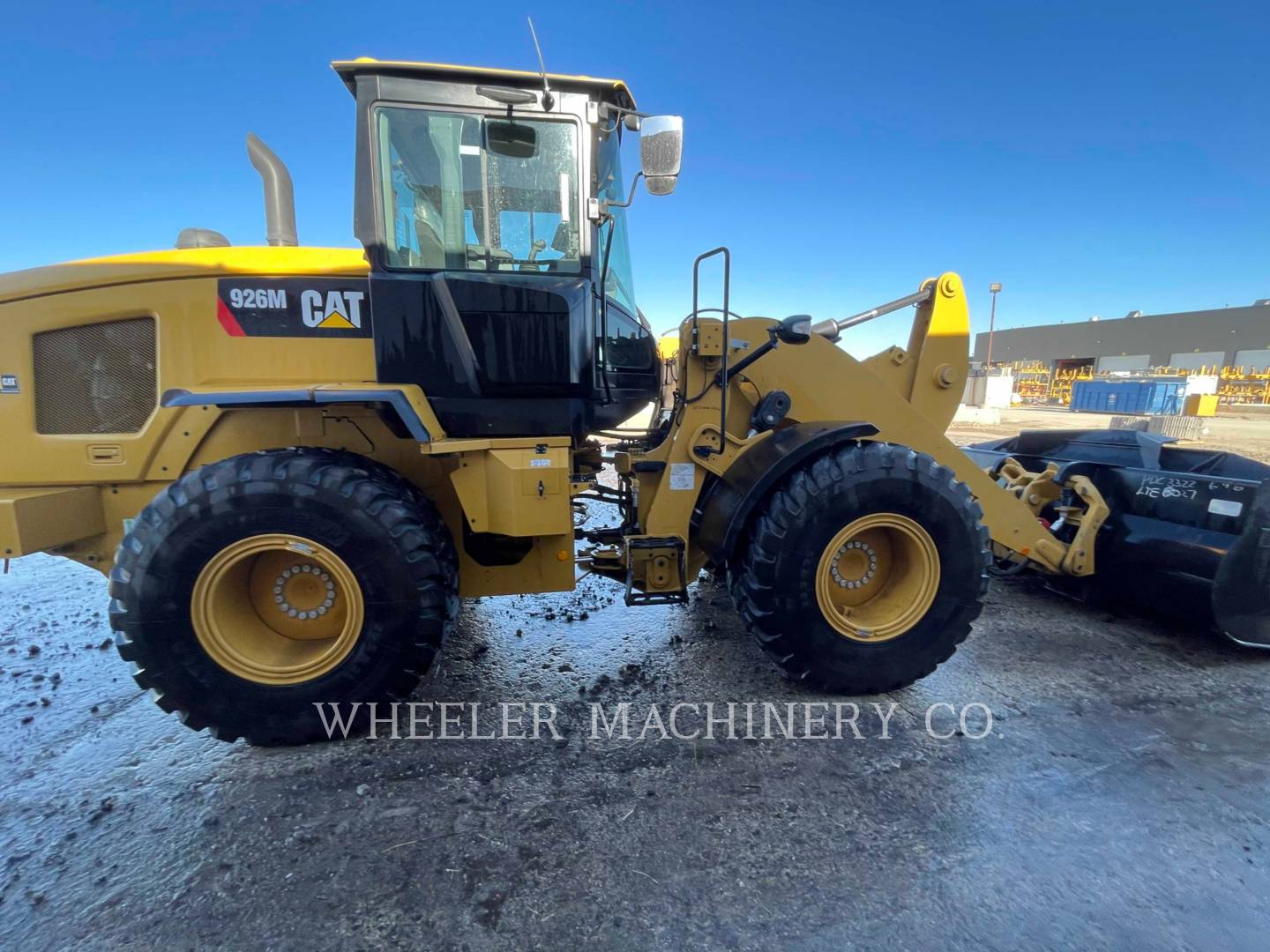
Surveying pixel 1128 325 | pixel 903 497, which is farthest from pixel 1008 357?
pixel 903 497

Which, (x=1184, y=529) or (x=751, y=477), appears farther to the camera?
(x=1184, y=529)

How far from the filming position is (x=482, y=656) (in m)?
3.23

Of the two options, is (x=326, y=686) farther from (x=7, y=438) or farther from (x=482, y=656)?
(x=7, y=438)

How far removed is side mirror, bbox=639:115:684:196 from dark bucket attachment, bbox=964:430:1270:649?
3278 millimetres

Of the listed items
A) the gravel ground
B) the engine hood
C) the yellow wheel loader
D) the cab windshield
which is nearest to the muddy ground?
the gravel ground

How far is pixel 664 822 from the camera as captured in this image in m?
2.01

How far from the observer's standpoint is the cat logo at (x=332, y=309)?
8.41 ft

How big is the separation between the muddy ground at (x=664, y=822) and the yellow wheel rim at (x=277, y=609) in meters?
0.38

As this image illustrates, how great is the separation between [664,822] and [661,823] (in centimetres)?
1

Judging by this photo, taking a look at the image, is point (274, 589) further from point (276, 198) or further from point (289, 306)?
point (276, 198)

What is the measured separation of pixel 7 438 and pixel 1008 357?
221ft

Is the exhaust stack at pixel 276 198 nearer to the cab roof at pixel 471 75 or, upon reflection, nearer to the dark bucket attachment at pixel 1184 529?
the cab roof at pixel 471 75

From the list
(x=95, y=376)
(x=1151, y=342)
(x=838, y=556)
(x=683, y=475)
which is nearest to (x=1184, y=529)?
(x=838, y=556)

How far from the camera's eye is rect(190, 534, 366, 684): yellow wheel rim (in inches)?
92.1
